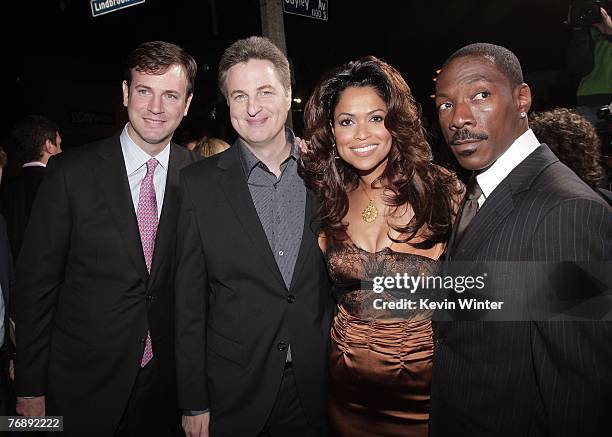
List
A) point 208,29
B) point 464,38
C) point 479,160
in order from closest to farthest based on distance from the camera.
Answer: point 479,160, point 208,29, point 464,38

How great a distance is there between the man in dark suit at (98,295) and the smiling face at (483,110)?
162 centimetres

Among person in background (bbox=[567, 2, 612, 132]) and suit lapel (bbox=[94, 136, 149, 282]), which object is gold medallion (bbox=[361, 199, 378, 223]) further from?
person in background (bbox=[567, 2, 612, 132])

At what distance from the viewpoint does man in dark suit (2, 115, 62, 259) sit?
4152 mm

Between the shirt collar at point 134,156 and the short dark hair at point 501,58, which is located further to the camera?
the shirt collar at point 134,156

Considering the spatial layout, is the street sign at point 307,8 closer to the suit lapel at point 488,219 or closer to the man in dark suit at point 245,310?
the man in dark suit at point 245,310

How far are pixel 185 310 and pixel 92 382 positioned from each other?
2.40 ft

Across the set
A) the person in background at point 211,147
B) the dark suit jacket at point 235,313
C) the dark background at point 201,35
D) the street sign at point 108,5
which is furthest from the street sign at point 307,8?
the dark background at point 201,35

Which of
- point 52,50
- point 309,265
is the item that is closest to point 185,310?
point 309,265

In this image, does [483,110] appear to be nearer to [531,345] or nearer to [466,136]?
[466,136]

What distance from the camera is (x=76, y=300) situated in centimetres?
254

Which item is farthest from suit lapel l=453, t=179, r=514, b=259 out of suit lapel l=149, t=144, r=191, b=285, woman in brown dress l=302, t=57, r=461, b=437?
suit lapel l=149, t=144, r=191, b=285

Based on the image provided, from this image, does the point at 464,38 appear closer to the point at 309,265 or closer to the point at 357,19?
the point at 357,19

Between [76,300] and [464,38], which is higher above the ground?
[464,38]

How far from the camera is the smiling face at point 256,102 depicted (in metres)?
2.51
